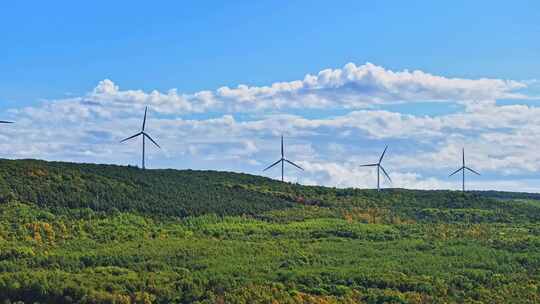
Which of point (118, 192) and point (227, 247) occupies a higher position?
point (118, 192)

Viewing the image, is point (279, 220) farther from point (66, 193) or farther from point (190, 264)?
point (190, 264)

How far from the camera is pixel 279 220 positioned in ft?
557

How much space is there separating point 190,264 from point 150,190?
61.0 m

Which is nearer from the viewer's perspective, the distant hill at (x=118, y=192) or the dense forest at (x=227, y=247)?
the dense forest at (x=227, y=247)

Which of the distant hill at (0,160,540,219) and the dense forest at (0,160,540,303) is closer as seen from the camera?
the dense forest at (0,160,540,303)

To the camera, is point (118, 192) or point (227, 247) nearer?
point (227, 247)

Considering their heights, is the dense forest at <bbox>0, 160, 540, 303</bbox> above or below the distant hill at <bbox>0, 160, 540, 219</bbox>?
below

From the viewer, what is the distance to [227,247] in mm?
134875

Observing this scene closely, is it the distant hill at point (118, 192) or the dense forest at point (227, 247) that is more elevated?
the distant hill at point (118, 192)

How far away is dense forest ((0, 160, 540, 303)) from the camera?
10530cm

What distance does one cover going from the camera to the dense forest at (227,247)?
345 feet

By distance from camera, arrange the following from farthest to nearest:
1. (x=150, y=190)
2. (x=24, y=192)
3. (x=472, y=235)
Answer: (x=150, y=190), (x=472, y=235), (x=24, y=192)

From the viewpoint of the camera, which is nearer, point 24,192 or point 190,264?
point 190,264

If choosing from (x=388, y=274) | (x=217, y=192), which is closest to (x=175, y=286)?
(x=388, y=274)
